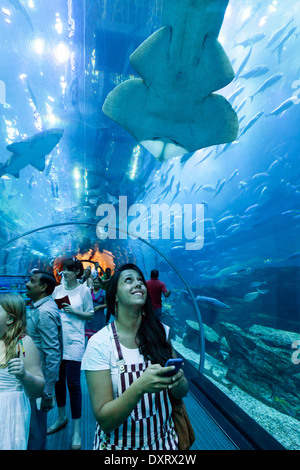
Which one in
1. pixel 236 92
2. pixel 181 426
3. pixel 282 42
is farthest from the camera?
pixel 236 92

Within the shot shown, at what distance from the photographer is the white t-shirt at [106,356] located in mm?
1123

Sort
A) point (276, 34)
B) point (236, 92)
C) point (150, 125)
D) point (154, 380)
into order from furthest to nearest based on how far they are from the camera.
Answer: point (236, 92) < point (276, 34) < point (150, 125) < point (154, 380)

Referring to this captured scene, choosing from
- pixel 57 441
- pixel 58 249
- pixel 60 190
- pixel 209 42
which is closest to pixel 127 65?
pixel 209 42

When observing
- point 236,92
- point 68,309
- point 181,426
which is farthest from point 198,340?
point 236,92

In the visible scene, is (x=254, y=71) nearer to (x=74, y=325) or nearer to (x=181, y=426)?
(x=74, y=325)

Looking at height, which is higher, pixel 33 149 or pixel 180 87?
pixel 33 149

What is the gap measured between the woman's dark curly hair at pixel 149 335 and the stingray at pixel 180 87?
8.29 ft

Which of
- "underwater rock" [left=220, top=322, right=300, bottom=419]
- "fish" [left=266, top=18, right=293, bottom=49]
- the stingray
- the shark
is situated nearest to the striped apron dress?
the stingray

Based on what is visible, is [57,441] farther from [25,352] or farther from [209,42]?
[209,42]

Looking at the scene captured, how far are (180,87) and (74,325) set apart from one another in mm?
3327

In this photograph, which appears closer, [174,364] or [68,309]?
[174,364]

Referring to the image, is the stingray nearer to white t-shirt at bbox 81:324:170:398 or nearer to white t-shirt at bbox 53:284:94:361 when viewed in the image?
white t-shirt at bbox 53:284:94:361

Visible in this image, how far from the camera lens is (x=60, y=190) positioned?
34.4ft

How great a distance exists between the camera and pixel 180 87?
3.01 m
